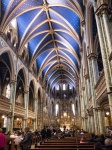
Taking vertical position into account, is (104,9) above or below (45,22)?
below

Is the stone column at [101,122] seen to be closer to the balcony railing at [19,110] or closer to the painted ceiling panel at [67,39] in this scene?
the balcony railing at [19,110]

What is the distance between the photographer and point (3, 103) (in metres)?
16.1

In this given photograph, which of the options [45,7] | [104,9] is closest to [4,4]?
[45,7]

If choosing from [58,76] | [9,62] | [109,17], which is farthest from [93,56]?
[58,76]

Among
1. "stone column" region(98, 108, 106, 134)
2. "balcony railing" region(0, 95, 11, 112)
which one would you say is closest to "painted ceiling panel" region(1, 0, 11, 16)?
"balcony railing" region(0, 95, 11, 112)

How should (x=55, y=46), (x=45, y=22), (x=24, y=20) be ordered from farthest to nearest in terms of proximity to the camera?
(x=55, y=46), (x=45, y=22), (x=24, y=20)

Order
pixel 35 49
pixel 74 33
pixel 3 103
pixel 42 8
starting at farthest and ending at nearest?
pixel 35 49
pixel 74 33
pixel 42 8
pixel 3 103

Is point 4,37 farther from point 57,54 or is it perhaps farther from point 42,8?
point 57,54

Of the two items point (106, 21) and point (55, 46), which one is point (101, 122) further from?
point (55, 46)

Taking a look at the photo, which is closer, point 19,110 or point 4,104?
point 4,104

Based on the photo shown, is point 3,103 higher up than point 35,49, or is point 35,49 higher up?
point 35,49

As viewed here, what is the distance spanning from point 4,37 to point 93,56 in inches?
394

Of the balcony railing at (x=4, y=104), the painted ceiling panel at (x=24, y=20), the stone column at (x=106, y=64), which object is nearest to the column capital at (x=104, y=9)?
the stone column at (x=106, y=64)

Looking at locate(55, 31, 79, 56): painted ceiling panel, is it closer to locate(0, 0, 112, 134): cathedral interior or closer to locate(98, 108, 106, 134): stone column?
locate(0, 0, 112, 134): cathedral interior
